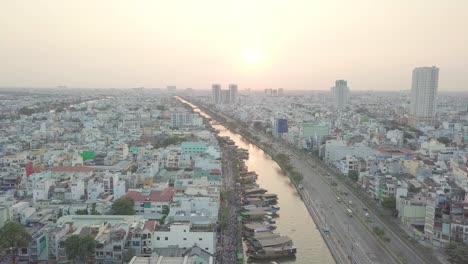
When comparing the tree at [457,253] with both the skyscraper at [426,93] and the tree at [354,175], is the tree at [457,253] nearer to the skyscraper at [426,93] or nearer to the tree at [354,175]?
the tree at [354,175]

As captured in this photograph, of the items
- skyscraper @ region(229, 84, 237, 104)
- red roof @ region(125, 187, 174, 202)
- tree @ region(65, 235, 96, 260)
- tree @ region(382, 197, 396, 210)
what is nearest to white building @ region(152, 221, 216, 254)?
tree @ region(65, 235, 96, 260)

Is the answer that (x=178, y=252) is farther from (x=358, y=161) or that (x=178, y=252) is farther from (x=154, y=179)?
(x=358, y=161)

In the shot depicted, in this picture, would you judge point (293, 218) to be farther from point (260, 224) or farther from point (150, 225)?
point (150, 225)

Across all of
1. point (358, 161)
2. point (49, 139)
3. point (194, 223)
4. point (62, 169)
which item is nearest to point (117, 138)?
point (49, 139)

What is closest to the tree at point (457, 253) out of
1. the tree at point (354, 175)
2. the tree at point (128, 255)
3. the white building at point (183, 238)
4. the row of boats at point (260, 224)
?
the row of boats at point (260, 224)

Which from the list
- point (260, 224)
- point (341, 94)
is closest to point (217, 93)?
point (341, 94)

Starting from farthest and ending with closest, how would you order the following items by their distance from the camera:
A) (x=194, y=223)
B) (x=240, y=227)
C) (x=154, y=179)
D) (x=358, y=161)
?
(x=358, y=161), (x=154, y=179), (x=240, y=227), (x=194, y=223)

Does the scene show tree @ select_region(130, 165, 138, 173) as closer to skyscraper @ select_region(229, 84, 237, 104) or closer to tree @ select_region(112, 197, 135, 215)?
tree @ select_region(112, 197, 135, 215)
